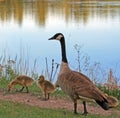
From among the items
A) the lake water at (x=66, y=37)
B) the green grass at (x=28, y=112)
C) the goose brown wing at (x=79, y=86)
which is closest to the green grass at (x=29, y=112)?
the green grass at (x=28, y=112)

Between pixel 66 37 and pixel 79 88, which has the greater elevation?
pixel 66 37

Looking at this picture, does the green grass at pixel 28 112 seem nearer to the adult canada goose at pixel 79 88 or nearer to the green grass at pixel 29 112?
the green grass at pixel 29 112

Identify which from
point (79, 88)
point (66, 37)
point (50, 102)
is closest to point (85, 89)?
point (79, 88)

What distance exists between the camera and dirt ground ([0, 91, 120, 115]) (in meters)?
8.54

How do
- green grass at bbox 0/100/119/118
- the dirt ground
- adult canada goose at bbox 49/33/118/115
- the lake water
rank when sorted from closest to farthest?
adult canada goose at bbox 49/33/118/115, green grass at bbox 0/100/119/118, the dirt ground, the lake water

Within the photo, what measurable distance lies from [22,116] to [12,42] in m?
17.4

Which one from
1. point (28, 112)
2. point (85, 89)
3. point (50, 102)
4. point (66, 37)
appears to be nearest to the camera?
point (85, 89)

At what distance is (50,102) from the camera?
9086mm

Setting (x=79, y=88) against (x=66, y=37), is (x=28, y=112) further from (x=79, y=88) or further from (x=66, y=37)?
(x=66, y=37)

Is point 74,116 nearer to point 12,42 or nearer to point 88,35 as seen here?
point 12,42

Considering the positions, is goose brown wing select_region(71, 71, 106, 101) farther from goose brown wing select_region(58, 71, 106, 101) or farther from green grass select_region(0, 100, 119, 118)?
green grass select_region(0, 100, 119, 118)

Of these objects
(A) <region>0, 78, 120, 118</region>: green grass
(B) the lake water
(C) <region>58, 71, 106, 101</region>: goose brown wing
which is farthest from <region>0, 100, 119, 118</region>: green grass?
(B) the lake water

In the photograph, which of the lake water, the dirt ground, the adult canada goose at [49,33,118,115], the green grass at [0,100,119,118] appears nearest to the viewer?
the adult canada goose at [49,33,118,115]

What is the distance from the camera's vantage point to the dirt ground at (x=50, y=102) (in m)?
8.54
